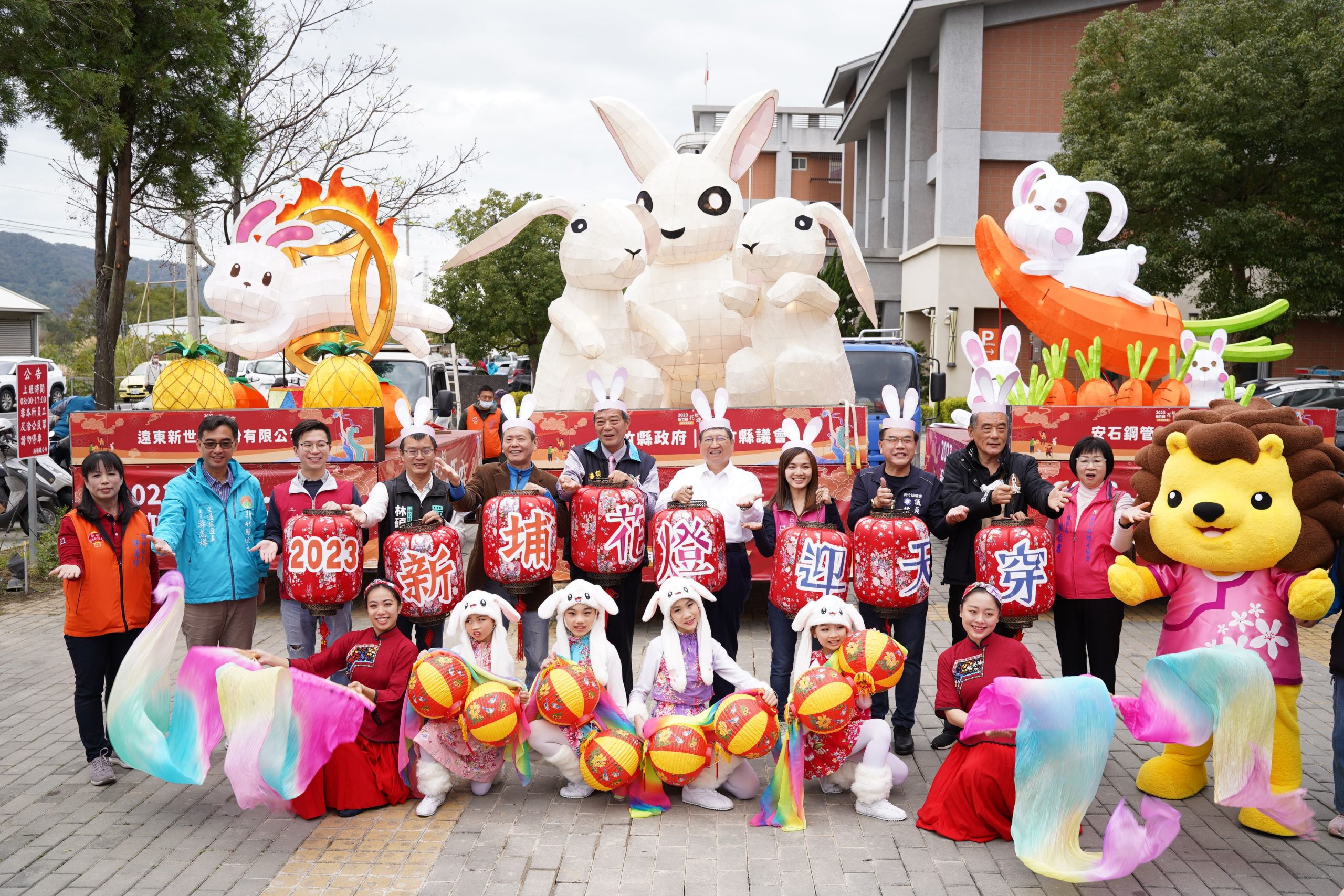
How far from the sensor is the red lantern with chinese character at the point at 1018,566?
4660 millimetres

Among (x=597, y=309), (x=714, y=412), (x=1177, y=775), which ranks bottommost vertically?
(x=1177, y=775)

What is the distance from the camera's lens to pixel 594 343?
8.24 meters

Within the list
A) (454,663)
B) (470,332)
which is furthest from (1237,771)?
(470,332)

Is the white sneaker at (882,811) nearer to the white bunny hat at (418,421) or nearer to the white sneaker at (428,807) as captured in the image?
the white sneaker at (428,807)

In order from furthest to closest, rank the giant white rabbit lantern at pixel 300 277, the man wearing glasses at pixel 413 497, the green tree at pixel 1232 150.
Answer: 1. the green tree at pixel 1232 150
2. the giant white rabbit lantern at pixel 300 277
3. the man wearing glasses at pixel 413 497

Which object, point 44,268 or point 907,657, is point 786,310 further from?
point 44,268

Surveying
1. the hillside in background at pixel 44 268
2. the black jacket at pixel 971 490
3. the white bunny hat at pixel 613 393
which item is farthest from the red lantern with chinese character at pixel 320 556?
the hillside in background at pixel 44 268

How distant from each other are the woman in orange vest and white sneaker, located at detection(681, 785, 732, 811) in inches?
109

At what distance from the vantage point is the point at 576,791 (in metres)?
4.70

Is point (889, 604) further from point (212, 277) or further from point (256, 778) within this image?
point (212, 277)

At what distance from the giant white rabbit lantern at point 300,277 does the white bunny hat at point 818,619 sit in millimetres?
5564

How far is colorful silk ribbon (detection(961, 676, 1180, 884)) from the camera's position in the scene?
12.0 feet

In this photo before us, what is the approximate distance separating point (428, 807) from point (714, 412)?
2.53 meters

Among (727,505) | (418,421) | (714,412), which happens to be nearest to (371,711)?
(418,421)
